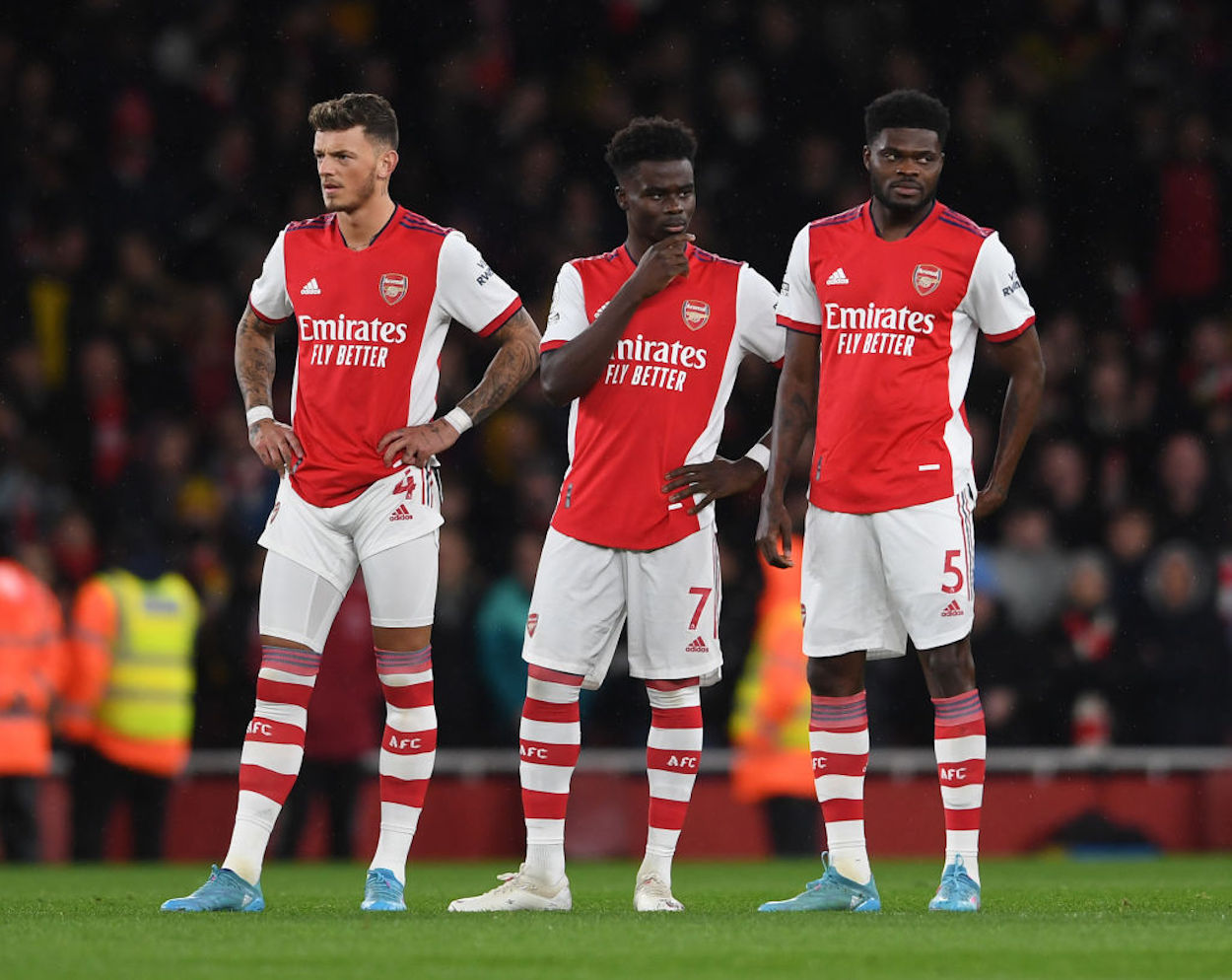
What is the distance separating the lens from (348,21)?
17.2 meters

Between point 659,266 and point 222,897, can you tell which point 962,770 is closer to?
point 659,266

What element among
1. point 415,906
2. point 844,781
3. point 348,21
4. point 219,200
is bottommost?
point 415,906

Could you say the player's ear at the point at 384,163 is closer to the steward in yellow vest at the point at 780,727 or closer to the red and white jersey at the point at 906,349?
the red and white jersey at the point at 906,349

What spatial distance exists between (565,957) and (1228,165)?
511 inches

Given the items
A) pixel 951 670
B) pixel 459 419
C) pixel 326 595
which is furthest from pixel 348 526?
pixel 951 670

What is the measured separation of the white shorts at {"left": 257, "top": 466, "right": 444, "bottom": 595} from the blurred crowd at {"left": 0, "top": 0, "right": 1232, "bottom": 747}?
561cm

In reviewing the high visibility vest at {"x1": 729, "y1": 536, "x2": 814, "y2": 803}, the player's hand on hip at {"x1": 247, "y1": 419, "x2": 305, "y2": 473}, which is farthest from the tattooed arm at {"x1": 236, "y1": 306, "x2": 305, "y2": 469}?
the high visibility vest at {"x1": 729, "y1": 536, "x2": 814, "y2": 803}

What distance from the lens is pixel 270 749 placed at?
713 cm

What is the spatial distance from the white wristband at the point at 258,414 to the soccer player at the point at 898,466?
170cm

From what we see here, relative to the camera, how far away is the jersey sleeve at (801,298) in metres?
7.36

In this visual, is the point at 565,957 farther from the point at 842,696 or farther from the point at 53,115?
the point at 53,115

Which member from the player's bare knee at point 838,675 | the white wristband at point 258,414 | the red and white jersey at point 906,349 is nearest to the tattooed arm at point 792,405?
the red and white jersey at point 906,349

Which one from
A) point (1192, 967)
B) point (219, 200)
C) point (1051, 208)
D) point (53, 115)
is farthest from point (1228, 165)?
point (1192, 967)

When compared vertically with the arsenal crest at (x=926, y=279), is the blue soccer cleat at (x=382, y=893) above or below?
below
